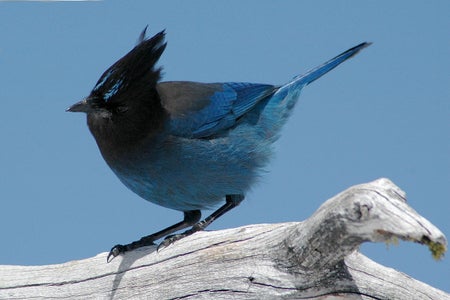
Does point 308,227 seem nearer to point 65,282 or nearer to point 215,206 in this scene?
point 215,206

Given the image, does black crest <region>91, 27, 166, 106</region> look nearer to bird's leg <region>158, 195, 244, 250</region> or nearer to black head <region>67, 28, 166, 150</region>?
black head <region>67, 28, 166, 150</region>

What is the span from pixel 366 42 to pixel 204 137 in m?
1.08

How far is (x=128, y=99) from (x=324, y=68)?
1165 millimetres

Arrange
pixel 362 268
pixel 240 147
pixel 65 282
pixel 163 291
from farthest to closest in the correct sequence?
pixel 240 147, pixel 65 282, pixel 163 291, pixel 362 268

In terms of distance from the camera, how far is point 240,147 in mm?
3947

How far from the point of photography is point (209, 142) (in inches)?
153

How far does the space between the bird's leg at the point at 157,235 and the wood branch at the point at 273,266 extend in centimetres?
5

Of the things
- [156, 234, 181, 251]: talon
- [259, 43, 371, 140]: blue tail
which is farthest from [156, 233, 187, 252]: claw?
[259, 43, 371, 140]: blue tail

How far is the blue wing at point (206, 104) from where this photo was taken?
3936 mm

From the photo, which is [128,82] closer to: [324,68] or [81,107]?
[81,107]

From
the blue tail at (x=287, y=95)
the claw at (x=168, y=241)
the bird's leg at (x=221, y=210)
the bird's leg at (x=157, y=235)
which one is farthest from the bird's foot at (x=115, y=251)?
the blue tail at (x=287, y=95)

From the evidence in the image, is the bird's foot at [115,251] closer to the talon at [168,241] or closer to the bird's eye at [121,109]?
the talon at [168,241]

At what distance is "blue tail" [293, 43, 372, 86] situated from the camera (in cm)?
421

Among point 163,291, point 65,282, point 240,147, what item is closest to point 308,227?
point 163,291
